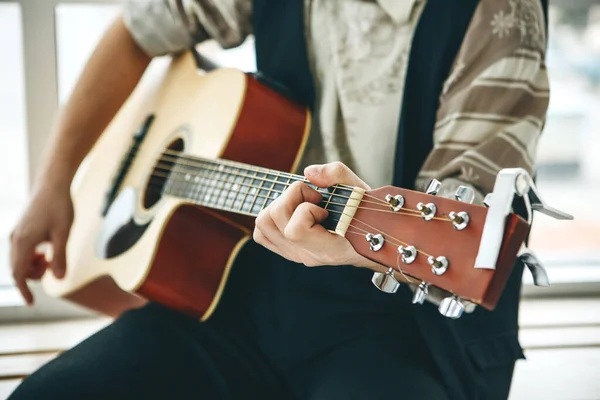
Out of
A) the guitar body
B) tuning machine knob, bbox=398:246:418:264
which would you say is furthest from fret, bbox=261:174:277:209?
tuning machine knob, bbox=398:246:418:264

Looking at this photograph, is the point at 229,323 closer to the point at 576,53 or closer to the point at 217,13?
the point at 217,13

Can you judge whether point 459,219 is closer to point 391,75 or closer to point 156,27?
point 391,75

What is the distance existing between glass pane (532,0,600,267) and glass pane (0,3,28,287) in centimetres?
132

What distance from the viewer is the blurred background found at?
1.38 metres

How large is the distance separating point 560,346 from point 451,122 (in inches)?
32.7

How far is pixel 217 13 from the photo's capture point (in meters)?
1.12

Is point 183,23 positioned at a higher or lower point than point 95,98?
higher

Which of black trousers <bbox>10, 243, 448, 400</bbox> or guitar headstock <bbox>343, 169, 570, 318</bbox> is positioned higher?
guitar headstock <bbox>343, 169, 570, 318</bbox>

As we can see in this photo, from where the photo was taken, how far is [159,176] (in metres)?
1.06

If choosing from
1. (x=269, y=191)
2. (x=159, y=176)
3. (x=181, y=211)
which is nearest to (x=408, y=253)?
(x=269, y=191)

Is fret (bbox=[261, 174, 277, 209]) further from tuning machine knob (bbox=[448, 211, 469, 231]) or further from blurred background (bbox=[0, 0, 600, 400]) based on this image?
blurred background (bbox=[0, 0, 600, 400])

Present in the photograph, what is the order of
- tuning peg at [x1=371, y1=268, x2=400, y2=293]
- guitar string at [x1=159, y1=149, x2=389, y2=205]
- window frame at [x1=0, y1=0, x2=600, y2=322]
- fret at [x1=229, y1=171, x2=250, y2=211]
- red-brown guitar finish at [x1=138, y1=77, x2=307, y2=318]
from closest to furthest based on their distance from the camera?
tuning peg at [x1=371, y1=268, x2=400, y2=293], guitar string at [x1=159, y1=149, x2=389, y2=205], fret at [x1=229, y1=171, x2=250, y2=211], red-brown guitar finish at [x1=138, y1=77, x2=307, y2=318], window frame at [x1=0, y1=0, x2=600, y2=322]

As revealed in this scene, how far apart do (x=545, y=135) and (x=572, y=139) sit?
83mm

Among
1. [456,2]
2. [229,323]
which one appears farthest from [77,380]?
[456,2]
